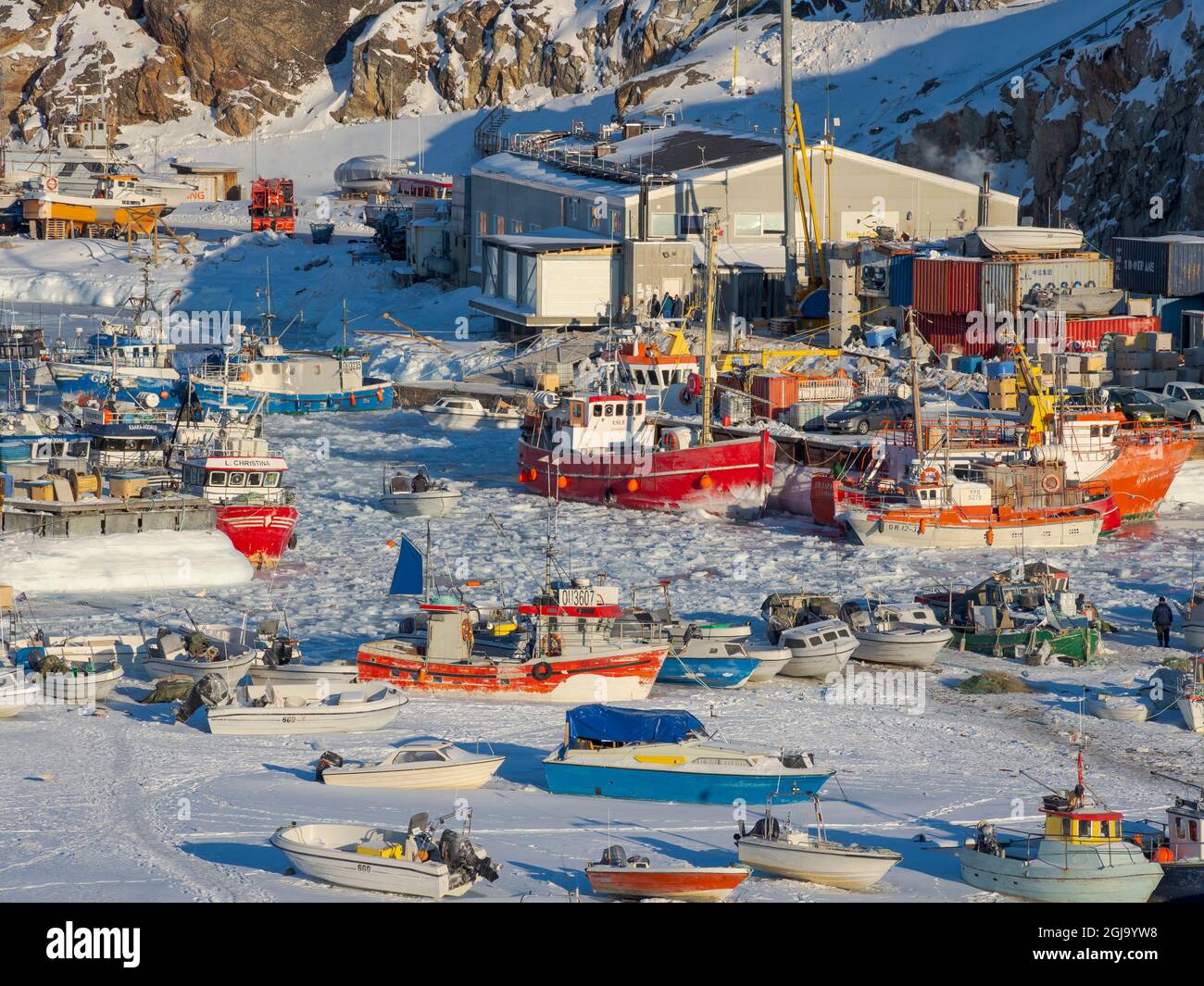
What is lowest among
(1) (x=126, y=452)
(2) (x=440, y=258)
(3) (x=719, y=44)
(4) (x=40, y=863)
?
(4) (x=40, y=863)

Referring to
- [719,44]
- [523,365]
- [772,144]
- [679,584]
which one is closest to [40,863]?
[679,584]

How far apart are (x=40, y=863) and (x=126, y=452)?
71.5 feet

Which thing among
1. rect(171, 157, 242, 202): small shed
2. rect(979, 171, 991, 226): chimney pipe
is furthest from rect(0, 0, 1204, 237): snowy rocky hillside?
rect(171, 157, 242, 202): small shed

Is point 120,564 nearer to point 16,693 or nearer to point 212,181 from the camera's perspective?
point 16,693

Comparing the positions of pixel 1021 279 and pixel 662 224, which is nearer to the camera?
pixel 1021 279

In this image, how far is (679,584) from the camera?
123ft

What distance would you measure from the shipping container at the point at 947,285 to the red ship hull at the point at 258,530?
23.5 m

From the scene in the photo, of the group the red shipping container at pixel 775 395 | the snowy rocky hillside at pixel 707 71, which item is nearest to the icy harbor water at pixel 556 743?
the red shipping container at pixel 775 395

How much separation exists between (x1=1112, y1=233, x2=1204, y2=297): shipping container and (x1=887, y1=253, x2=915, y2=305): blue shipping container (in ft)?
21.9

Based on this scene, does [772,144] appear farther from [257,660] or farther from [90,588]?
[257,660]

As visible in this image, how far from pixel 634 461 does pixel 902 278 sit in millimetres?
16276

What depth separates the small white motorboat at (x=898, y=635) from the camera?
32.1 meters

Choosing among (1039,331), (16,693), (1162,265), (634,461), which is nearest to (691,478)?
(634,461)

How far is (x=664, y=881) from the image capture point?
20.6 meters
